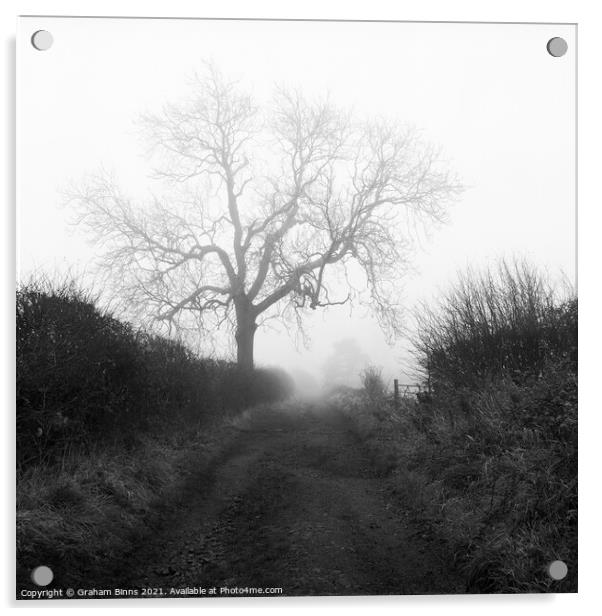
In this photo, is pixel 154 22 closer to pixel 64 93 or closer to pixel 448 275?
pixel 64 93

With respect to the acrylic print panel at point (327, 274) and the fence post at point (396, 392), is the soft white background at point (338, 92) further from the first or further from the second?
the fence post at point (396, 392)

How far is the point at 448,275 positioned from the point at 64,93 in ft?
16.4

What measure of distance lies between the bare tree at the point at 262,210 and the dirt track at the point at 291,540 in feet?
8.70

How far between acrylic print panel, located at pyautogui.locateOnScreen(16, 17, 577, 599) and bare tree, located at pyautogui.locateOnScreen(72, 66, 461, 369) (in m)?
0.05

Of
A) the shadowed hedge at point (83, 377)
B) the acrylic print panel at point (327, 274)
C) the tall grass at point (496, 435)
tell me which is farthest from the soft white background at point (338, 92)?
the tall grass at point (496, 435)

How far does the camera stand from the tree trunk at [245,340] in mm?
9031

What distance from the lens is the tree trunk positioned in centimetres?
903

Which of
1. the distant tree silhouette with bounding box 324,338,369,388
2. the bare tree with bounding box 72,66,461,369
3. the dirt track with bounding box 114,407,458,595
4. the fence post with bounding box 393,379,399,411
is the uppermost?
the bare tree with bounding box 72,66,461,369

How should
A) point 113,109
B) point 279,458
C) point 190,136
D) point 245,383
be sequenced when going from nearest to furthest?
1. point 113,109
2. point 190,136
3. point 279,458
4. point 245,383

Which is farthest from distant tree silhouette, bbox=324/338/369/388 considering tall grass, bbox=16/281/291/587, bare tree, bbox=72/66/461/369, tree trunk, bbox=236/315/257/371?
tall grass, bbox=16/281/291/587

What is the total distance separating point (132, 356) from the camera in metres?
6.73

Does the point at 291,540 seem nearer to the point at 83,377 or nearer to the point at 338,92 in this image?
the point at 83,377

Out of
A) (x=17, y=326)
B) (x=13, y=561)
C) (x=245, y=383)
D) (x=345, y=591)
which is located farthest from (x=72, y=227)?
(x=245, y=383)

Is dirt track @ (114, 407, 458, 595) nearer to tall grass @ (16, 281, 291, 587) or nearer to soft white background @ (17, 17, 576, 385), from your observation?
tall grass @ (16, 281, 291, 587)
